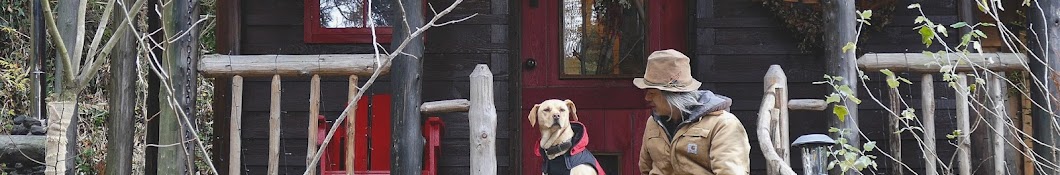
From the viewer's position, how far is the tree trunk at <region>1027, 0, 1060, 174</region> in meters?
5.52

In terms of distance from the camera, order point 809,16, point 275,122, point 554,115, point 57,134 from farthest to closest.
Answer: point 809,16 < point 275,122 < point 554,115 < point 57,134

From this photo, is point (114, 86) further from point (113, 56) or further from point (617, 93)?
point (617, 93)

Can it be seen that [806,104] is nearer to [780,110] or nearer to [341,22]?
[780,110]

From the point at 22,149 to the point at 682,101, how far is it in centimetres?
292

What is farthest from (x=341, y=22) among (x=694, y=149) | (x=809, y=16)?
(x=694, y=149)

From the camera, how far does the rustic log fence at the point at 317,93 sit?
532 cm

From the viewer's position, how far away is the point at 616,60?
7238 mm

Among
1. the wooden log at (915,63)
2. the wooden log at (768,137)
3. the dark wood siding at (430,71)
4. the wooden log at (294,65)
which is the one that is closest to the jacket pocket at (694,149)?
the wooden log at (768,137)

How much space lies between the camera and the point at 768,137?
4984 millimetres

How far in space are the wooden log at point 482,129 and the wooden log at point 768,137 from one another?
1194 millimetres

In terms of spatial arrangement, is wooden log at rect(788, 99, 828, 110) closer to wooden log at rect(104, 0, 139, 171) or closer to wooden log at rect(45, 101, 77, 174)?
wooden log at rect(45, 101, 77, 174)

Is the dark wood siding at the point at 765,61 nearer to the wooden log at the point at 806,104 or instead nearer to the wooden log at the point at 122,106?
the wooden log at the point at 806,104

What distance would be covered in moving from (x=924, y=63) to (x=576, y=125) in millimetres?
1716

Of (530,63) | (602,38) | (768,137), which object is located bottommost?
(768,137)
